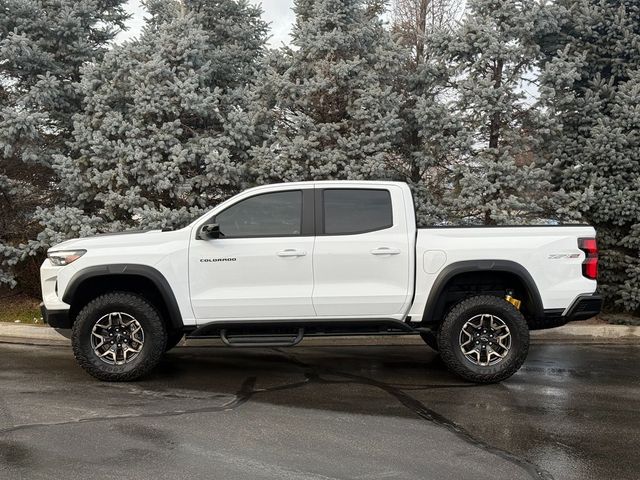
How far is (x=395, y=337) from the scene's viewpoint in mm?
9250

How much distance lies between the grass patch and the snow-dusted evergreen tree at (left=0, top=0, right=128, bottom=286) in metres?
0.45

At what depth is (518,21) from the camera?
398 inches

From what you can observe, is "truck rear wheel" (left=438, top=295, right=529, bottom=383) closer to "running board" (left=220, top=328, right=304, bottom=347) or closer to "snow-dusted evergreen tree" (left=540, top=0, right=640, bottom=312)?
"running board" (left=220, top=328, right=304, bottom=347)

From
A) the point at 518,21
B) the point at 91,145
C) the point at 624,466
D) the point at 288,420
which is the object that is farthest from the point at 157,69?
the point at 624,466

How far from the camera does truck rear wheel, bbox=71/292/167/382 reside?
6.71m

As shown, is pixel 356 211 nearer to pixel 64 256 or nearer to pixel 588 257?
pixel 588 257

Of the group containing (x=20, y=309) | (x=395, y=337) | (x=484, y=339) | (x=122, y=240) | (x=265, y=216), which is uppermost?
(x=265, y=216)

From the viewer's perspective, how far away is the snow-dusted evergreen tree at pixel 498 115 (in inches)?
391

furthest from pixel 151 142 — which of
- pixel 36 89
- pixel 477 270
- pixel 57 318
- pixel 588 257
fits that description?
pixel 588 257

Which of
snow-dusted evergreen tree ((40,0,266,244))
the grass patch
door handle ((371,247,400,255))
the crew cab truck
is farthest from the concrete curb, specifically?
door handle ((371,247,400,255))

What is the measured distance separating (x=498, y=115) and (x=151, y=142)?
17.1 ft

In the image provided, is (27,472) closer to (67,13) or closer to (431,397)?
(431,397)

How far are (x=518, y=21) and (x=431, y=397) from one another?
6.39 m

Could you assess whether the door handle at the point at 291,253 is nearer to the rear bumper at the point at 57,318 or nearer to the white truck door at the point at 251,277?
the white truck door at the point at 251,277
